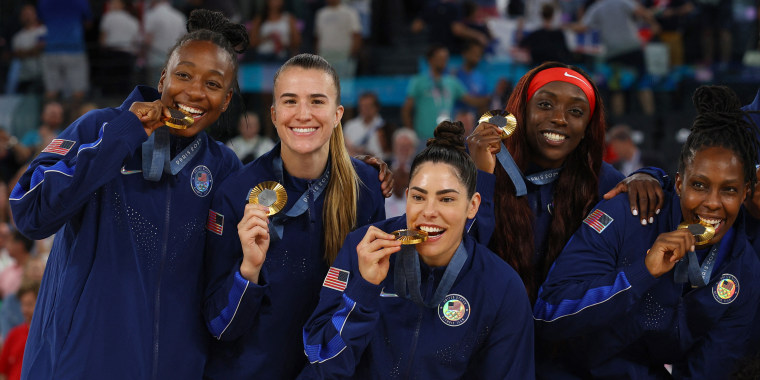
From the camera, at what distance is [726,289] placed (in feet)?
12.0

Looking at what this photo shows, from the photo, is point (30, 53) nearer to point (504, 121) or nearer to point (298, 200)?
point (298, 200)

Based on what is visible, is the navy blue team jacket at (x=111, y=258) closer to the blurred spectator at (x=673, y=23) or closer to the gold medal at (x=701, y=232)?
the gold medal at (x=701, y=232)

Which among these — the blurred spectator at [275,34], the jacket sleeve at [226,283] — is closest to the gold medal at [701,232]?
the jacket sleeve at [226,283]

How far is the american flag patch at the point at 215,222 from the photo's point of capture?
11.7 feet

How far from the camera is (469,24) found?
35.7ft

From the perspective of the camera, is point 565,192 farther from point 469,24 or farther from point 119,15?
point 119,15

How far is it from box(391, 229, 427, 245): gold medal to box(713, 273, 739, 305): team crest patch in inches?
50.0

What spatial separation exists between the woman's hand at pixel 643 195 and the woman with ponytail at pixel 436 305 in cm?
63

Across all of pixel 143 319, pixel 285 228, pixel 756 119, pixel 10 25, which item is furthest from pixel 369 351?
pixel 10 25

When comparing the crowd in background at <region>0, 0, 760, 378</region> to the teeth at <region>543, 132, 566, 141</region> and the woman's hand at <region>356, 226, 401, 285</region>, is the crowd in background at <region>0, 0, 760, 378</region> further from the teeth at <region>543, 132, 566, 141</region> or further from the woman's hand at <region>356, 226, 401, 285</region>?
the woman's hand at <region>356, 226, 401, 285</region>

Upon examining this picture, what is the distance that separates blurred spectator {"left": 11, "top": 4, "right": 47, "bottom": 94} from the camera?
1189cm

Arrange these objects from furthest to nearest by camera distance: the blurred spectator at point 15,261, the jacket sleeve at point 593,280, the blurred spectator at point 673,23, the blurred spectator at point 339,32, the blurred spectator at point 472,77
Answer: the blurred spectator at point 339,32, the blurred spectator at point 673,23, the blurred spectator at point 472,77, the blurred spectator at point 15,261, the jacket sleeve at point 593,280

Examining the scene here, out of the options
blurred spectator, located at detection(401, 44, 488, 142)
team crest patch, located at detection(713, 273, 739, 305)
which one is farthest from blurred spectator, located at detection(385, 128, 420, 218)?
team crest patch, located at detection(713, 273, 739, 305)

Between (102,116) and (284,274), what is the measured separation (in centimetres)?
94
